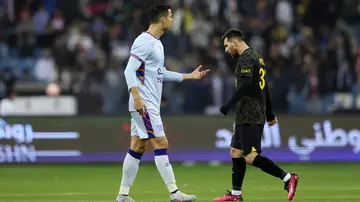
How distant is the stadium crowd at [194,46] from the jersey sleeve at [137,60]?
1147cm

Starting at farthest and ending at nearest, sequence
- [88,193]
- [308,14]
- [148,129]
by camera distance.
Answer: [308,14] < [88,193] < [148,129]

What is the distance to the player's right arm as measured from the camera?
11.5m

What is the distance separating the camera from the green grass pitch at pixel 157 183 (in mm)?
13625

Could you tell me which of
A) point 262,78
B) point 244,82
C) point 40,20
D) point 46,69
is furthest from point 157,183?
point 40,20

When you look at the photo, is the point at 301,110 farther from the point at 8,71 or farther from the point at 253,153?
the point at 253,153

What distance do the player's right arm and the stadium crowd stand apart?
11.5 meters

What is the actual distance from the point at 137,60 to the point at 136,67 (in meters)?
0.10

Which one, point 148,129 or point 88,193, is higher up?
point 148,129

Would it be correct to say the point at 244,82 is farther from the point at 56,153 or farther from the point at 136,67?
the point at 56,153

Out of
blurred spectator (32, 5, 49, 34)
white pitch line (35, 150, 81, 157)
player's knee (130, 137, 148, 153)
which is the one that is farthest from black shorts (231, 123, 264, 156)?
blurred spectator (32, 5, 49, 34)

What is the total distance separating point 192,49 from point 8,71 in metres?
5.19

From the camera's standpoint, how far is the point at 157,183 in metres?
16.5

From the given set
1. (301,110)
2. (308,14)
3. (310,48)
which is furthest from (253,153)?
(308,14)

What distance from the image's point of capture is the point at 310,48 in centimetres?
2577
